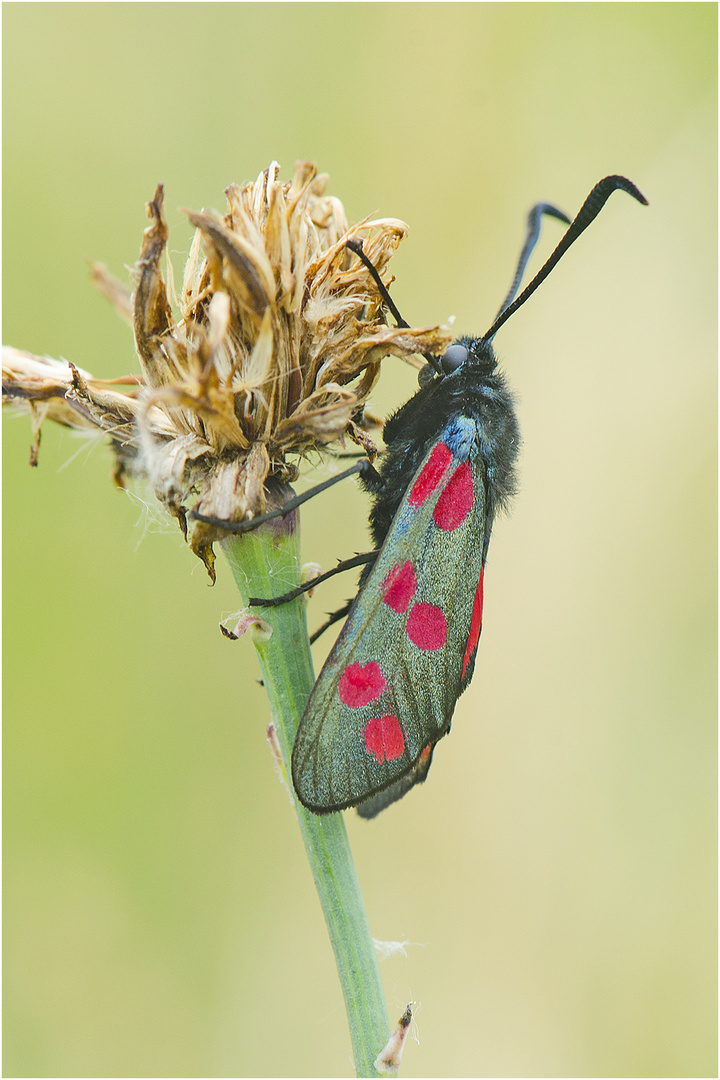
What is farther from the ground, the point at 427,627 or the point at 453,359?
the point at 453,359

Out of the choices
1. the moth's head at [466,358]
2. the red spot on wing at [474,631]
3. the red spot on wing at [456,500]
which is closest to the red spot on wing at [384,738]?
the red spot on wing at [474,631]

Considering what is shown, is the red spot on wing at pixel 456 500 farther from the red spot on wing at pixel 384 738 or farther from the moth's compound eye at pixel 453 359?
the red spot on wing at pixel 384 738

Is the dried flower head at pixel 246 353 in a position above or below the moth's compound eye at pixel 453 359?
below

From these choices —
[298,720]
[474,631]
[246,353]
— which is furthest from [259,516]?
[474,631]

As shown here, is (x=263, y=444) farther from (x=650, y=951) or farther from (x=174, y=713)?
(x=650, y=951)

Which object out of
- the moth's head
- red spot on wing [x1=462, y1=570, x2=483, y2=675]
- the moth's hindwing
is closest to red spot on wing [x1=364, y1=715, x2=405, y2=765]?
the moth's hindwing

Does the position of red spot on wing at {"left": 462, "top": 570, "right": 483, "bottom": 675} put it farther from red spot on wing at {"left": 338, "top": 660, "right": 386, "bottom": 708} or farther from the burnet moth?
red spot on wing at {"left": 338, "top": 660, "right": 386, "bottom": 708}

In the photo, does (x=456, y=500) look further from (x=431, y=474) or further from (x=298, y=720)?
(x=298, y=720)
